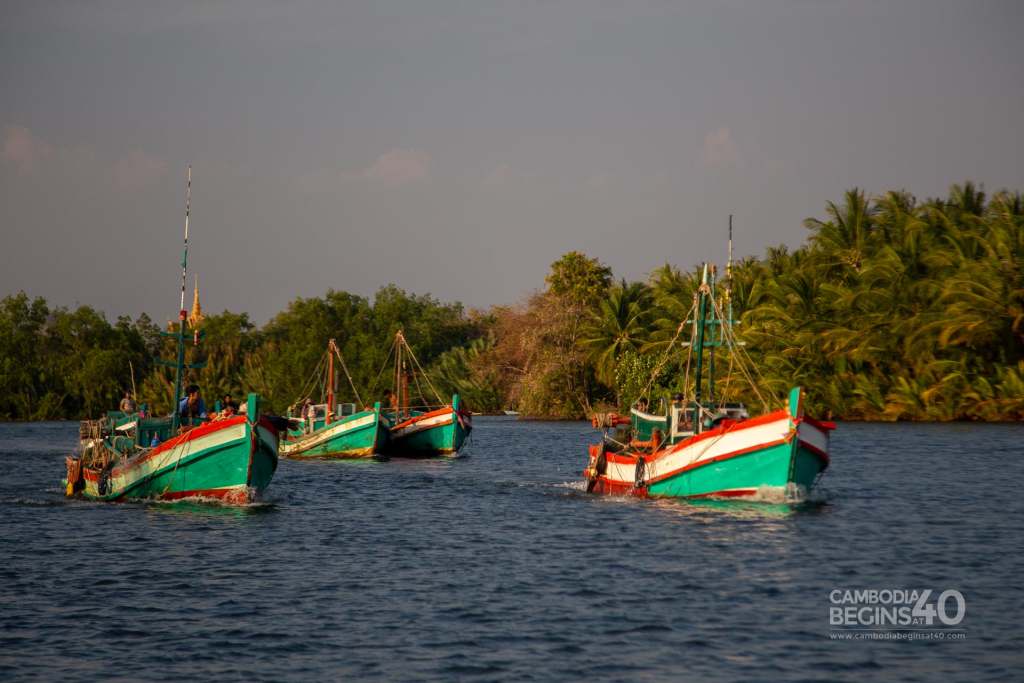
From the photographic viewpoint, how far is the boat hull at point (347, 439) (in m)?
58.7

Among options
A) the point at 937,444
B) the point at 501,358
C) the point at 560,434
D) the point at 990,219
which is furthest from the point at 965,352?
the point at 501,358

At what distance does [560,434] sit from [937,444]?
28.0m

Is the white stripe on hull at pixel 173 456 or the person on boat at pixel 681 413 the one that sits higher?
the person on boat at pixel 681 413

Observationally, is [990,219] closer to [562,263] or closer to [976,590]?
[562,263]

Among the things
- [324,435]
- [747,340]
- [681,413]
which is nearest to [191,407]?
[681,413]

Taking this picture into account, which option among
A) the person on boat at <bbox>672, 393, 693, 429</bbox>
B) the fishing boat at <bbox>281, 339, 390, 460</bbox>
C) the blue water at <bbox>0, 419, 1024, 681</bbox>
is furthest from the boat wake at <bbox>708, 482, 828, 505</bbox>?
the fishing boat at <bbox>281, 339, 390, 460</bbox>

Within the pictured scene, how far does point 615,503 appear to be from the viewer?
37.2 meters

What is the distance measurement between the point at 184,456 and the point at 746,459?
1537 cm

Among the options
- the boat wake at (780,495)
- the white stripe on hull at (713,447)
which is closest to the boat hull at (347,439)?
the white stripe on hull at (713,447)

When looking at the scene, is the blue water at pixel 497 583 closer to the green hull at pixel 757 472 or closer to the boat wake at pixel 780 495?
the boat wake at pixel 780 495

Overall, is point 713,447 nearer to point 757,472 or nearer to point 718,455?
point 718,455

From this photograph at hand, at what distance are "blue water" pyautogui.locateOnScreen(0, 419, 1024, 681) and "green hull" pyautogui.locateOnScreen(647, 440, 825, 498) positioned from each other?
2.21 ft

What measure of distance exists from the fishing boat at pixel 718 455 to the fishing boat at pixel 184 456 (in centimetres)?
1052

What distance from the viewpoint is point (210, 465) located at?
35.6 metres
